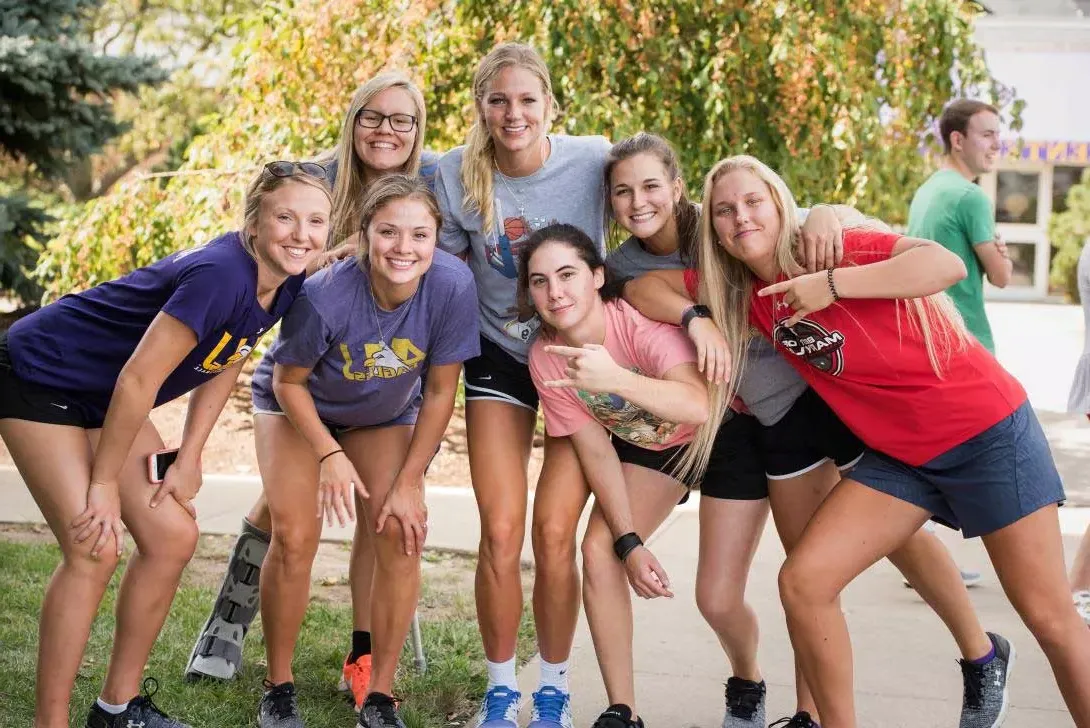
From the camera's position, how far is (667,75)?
297 inches

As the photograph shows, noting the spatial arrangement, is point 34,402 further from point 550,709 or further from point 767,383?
point 767,383

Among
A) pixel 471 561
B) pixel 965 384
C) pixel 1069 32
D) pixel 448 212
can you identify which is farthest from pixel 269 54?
pixel 1069 32

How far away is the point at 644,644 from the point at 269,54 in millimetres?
5306

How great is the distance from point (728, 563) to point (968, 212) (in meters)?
2.17

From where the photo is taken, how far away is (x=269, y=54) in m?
8.09

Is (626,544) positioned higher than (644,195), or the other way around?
(644,195)

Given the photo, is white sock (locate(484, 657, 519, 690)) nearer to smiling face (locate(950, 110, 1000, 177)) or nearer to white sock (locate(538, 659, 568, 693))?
white sock (locate(538, 659, 568, 693))

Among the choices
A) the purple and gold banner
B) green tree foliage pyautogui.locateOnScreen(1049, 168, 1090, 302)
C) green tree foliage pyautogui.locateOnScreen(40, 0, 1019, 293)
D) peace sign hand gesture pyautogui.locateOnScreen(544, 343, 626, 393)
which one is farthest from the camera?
the purple and gold banner

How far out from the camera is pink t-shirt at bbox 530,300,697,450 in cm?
338

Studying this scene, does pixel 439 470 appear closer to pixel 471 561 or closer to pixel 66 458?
pixel 471 561

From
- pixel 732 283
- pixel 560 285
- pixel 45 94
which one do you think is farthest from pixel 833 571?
pixel 45 94

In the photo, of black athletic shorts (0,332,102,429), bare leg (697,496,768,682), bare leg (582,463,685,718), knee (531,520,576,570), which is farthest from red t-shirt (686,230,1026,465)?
black athletic shorts (0,332,102,429)

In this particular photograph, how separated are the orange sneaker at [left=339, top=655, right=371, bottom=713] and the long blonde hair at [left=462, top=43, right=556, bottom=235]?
1.42 metres

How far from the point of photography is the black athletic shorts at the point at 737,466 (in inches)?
136
